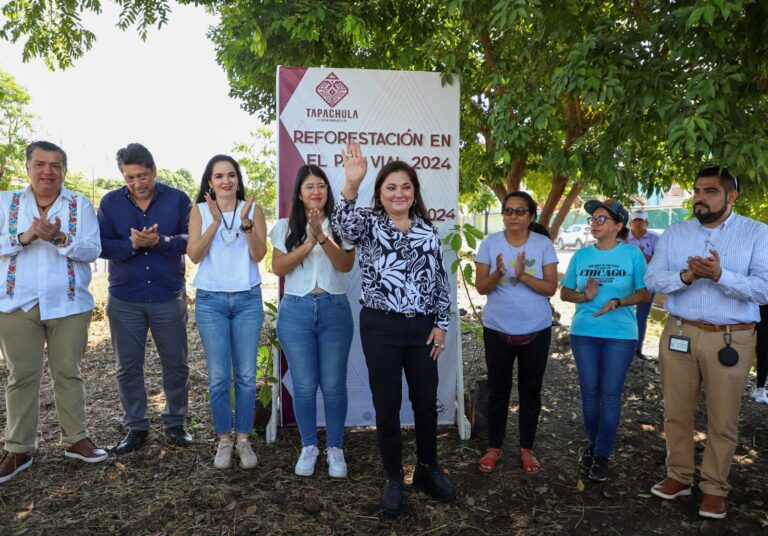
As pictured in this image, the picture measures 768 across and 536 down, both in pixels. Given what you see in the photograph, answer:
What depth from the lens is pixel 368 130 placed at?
13.9 feet

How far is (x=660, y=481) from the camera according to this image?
3.79 meters

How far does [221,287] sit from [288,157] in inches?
43.8

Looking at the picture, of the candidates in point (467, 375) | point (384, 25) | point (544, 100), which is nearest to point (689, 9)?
point (544, 100)

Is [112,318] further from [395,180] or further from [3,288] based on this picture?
[395,180]

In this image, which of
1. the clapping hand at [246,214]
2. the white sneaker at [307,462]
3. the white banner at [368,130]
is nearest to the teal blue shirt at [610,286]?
the white banner at [368,130]

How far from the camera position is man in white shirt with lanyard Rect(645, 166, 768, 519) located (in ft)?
10.5

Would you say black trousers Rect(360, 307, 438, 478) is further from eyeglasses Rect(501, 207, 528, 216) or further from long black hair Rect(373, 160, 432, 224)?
eyeglasses Rect(501, 207, 528, 216)

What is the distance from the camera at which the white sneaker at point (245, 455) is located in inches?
149

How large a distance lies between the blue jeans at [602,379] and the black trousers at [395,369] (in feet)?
3.64

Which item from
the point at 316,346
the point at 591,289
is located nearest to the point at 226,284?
the point at 316,346

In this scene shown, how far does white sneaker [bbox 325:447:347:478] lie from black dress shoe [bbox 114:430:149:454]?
4.77ft

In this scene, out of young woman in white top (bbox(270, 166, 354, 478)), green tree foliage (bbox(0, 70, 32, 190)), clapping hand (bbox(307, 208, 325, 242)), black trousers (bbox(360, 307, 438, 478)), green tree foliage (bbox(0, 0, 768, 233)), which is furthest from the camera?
green tree foliage (bbox(0, 70, 32, 190))

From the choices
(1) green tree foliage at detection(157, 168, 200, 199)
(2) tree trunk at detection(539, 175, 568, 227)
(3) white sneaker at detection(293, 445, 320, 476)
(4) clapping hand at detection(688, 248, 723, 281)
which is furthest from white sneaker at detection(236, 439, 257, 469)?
(1) green tree foliage at detection(157, 168, 200, 199)

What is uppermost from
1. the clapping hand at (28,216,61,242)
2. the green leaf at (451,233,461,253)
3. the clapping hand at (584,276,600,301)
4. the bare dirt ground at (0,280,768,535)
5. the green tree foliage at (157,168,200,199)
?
the green tree foliage at (157,168,200,199)
